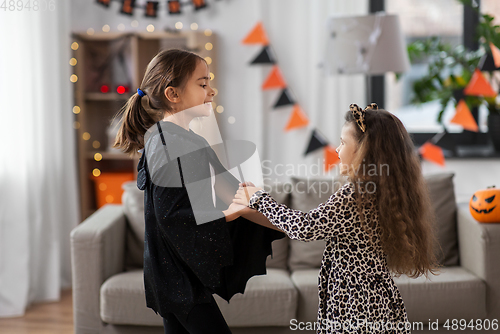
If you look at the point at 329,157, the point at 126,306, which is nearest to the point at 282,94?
the point at 329,157

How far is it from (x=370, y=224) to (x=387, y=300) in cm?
22

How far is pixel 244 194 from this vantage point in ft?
4.31

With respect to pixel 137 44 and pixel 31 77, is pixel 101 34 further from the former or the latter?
pixel 31 77

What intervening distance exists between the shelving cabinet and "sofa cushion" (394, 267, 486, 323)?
1.89m

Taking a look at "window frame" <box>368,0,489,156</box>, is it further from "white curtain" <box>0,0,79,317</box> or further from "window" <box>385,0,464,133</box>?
"white curtain" <box>0,0,79,317</box>

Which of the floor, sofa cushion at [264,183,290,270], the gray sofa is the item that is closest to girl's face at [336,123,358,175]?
the gray sofa

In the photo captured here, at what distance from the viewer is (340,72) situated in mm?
2691

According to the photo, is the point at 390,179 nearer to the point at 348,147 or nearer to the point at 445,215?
the point at 348,147

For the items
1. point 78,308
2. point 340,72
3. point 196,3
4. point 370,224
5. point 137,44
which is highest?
point 196,3

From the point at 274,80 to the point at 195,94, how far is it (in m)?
2.11

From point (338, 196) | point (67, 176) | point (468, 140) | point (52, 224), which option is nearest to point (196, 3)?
point (67, 176)

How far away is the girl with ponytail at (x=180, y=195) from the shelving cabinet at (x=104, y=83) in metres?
1.86

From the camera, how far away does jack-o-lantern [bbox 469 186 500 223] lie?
6.56 ft

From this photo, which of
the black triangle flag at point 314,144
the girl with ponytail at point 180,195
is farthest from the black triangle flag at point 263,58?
the girl with ponytail at point 180,195
